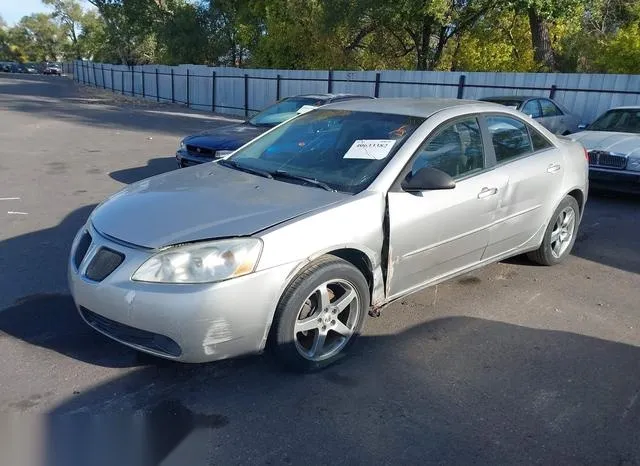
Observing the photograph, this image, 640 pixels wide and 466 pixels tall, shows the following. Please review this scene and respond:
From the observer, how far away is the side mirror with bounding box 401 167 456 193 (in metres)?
3.51

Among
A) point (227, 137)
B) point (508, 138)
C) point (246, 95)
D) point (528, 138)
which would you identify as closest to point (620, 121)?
point (528, 138)

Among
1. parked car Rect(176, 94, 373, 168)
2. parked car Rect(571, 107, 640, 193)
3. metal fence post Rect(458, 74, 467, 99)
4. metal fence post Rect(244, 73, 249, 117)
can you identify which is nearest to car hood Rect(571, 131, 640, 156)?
parked car Rect(571, 107, 640, 193)

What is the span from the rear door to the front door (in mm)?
148

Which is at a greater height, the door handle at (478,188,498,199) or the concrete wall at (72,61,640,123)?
the concrete wall at (72,61,640,123)

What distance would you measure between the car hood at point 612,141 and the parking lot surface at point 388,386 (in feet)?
12.2

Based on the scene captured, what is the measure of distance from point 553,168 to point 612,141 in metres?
4.39

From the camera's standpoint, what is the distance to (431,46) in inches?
976

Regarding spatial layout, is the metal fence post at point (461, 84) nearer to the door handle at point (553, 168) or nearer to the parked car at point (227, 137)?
the parked car at point (227, 137)

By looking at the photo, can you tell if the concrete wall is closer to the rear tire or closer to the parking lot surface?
the rear tire

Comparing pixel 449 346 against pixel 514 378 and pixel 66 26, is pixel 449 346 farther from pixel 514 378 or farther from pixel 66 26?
pixel 66 26

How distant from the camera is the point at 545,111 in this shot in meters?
11.7

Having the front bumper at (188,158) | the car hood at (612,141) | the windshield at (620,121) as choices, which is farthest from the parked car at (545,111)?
the front bumper at (188,158)

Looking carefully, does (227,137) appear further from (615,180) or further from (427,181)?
(615,180)

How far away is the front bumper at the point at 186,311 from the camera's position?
2.84 meters
